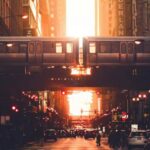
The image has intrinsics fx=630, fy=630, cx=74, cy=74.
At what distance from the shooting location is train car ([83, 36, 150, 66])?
5179 cm

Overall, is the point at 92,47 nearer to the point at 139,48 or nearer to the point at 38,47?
the point at 139,48

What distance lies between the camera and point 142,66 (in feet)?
180

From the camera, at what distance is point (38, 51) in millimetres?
52375

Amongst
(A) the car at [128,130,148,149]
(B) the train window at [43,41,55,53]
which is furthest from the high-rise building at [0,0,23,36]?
(A) the car at [128,130,148,149]

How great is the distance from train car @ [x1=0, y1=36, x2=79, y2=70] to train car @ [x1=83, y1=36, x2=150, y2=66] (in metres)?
1.19

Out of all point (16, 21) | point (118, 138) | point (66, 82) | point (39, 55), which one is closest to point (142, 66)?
point (39, 55)

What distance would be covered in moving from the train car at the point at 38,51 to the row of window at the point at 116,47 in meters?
1.49

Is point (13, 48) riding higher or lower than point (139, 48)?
higher

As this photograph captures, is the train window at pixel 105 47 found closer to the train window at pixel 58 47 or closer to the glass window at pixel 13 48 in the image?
the train window at pixel 58 47

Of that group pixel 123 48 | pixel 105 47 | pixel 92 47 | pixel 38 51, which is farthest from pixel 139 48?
pixel 38 51

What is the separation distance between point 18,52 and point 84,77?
471 inches

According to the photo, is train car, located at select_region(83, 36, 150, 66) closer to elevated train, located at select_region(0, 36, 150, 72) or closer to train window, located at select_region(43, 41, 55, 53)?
elevated train, located at select_region(0, 36, 150, 72)

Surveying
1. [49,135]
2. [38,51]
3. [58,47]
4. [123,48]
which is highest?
[58,47]

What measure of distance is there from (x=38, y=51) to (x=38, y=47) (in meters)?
0.36
